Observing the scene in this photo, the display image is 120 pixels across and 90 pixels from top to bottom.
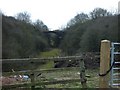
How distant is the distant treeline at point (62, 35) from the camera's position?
2716 centimetres

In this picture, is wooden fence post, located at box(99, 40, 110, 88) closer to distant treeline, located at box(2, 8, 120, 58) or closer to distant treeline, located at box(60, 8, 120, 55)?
distant treeline, located at box(2, 8, 120, 58)

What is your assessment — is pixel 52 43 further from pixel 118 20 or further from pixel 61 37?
pixel 118 20

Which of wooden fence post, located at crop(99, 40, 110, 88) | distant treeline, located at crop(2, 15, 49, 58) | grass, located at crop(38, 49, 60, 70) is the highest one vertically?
distant treeline, located at crop(2, 15, 49, 58)

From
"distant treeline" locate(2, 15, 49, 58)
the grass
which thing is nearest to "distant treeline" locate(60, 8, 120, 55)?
the grass

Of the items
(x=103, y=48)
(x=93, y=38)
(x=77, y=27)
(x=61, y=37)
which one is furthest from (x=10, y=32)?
(x=103, y=48)

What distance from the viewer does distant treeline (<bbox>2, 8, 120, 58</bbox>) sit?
2716 centimetres

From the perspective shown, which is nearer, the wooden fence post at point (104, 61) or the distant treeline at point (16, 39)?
the wooden fence post at point (104, 61)

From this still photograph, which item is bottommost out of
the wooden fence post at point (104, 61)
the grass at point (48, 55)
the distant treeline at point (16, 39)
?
the grass at point (48, 55)

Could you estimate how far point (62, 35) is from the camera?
45938 mm

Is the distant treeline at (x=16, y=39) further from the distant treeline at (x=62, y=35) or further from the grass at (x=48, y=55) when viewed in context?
the grass at (x=48, y=55)

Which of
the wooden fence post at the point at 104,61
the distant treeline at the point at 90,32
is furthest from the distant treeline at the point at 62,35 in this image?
the wooden fence post at the point at 104,61

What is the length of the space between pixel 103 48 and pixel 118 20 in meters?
28.4

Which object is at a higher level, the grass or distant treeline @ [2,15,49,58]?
distant treeline @ [2,15,49,58]

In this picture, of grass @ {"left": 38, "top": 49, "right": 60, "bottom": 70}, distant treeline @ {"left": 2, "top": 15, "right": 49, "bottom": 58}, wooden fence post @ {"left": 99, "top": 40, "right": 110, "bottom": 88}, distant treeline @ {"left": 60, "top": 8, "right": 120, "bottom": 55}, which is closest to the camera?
wooden fence post @ {"left": 99, "top": 40, "right": 110, "bottom": 88}
